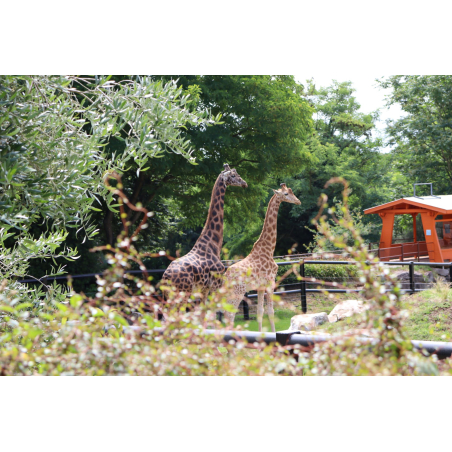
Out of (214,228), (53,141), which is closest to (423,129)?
(214,228)

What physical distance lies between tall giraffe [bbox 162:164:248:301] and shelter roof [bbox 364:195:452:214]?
9.84 m

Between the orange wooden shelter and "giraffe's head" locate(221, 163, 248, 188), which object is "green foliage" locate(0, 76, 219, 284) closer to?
"giraffe's head" locate(221, 163, 248, 188)

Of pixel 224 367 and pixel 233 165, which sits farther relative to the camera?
pixel 233 165

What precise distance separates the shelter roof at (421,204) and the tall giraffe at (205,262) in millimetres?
9840

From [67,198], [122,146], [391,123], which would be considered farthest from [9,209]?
[391,123]

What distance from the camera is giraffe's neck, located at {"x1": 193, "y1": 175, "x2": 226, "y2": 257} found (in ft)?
14.5

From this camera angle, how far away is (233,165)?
1201 centimetres

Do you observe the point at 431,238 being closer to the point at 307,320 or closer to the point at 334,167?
the point at 334,167

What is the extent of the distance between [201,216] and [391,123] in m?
11.1

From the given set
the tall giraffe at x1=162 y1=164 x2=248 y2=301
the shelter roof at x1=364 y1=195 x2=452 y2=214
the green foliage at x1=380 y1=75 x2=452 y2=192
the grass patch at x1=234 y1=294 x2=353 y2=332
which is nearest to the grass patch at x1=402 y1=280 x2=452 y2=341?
the grass patch at x1=234 y1=294 x2=353 y2=332

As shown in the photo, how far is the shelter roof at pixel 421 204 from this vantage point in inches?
498

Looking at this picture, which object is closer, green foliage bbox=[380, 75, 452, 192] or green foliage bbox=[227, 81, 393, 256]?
green foliage bbox=[380, 75, 452, 192]

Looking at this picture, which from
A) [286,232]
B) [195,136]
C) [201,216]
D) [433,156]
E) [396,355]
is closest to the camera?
[396,355]
